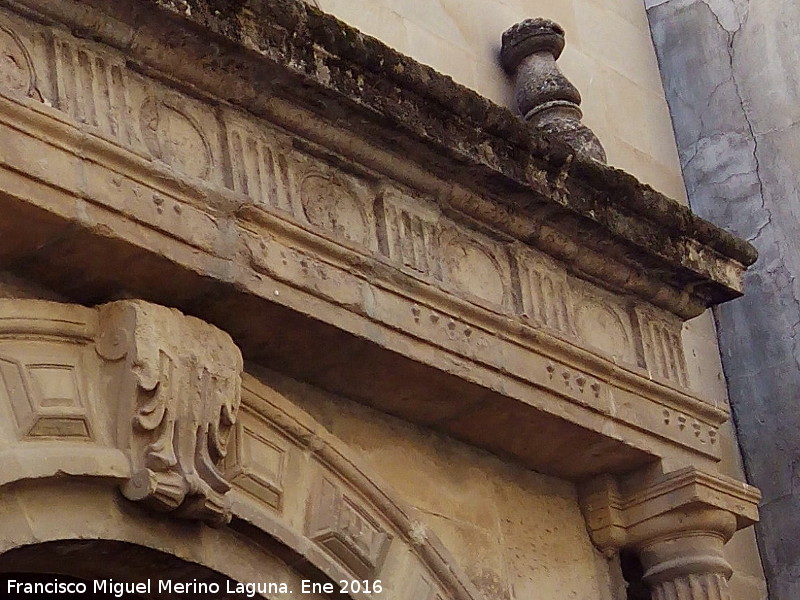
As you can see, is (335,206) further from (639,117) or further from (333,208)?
(639,117)

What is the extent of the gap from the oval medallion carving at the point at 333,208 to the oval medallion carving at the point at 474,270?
11.5 inches

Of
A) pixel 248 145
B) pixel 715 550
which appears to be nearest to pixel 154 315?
pixel 248 145

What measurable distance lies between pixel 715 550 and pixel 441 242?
109cm

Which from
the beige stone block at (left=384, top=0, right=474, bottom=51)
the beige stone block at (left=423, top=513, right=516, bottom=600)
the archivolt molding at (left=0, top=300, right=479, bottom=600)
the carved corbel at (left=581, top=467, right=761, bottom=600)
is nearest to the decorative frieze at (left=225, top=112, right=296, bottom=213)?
the archivolt molding at (left=0, top=300, right=479, bottom=600)

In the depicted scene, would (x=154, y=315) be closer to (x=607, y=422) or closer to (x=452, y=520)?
(x=452, y=520)

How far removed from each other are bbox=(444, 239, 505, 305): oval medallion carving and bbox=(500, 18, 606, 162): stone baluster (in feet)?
2.82

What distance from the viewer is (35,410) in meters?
3.02

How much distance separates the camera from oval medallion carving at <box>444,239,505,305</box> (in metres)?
3.88

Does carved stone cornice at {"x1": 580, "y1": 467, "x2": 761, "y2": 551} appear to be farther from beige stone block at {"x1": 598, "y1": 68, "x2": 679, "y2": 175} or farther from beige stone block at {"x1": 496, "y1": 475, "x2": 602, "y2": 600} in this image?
beige stone block at {"x1": 598, "y1": 68, "x2": 679, "y2": 175}

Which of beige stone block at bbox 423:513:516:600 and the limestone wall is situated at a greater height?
the limestone wall

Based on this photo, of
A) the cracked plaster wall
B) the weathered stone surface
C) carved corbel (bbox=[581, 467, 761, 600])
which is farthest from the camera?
the cracked plaster wall

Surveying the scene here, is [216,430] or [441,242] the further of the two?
[441,242]

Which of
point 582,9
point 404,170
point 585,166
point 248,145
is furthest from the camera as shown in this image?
point 582,9

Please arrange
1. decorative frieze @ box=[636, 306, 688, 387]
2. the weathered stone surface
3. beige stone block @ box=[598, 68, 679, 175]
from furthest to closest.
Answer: beige stone block @ box=[598, 68, 679, 175], decorative frieze @ box=[636, 306, 688, 387], the weathered stone surface
